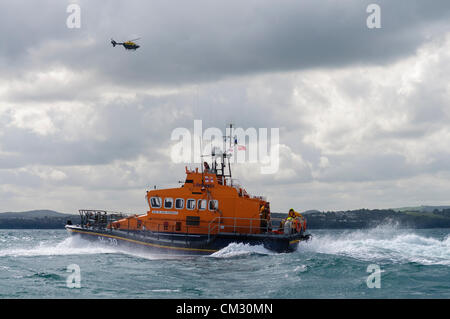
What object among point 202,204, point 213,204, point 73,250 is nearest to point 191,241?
point 202,204

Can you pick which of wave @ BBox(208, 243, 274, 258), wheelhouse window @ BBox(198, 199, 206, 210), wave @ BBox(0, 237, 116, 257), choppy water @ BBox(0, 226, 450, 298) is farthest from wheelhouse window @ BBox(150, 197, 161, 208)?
wave @ BBox(208, 243, 274, 258)

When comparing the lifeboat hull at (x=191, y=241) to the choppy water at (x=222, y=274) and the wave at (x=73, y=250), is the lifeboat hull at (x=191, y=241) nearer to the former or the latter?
the choppy water at (x=222, y=274)

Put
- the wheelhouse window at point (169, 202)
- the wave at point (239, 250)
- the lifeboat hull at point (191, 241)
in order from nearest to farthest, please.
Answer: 1. the wave at point (239, 250)
2. the lifeboat hull at point (191, 241)
3. the wheelhouse window at point (169, 202)

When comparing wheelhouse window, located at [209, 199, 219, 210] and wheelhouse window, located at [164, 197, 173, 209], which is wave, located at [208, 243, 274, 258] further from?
wheelhouse window, located at [164, 197, 173, 209]

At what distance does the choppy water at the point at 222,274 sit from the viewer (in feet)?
52.2

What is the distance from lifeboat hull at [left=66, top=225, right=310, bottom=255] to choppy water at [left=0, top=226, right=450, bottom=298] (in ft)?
1.12

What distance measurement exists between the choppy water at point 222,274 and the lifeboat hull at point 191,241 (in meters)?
0.34

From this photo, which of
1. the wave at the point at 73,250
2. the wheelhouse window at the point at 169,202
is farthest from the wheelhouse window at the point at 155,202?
the wave at the point at 73,250

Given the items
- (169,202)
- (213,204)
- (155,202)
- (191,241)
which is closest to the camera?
(191,241)

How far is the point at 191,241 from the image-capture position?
25062 mm

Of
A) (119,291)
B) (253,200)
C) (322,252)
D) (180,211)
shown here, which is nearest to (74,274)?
(119,291)

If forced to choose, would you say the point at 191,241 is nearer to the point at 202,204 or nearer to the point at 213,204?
the point at 202,204

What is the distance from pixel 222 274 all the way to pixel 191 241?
227 inches

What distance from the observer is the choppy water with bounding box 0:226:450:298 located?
1590 centimetres
